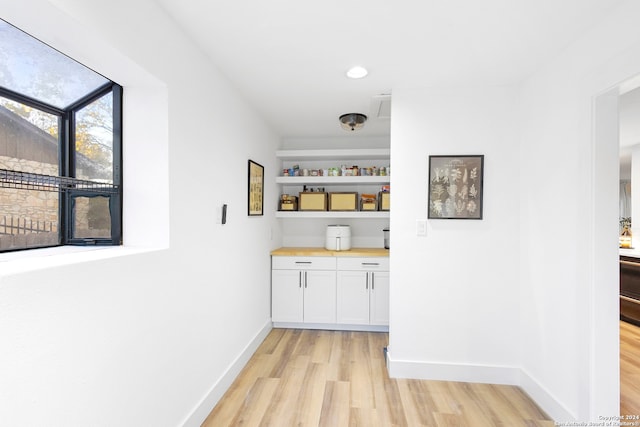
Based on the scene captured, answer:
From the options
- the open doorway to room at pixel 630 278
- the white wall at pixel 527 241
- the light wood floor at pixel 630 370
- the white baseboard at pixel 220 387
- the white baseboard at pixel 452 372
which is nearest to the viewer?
the white wall at pixel 527 241

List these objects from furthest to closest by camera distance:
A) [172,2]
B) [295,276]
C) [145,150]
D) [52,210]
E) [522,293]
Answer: [295,276] → [522,293] → [145,150] → [172,2] → [52,210]

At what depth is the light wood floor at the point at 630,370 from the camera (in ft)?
6.73

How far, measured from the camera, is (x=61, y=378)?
104 centimetres

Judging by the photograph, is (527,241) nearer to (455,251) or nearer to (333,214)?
(455,251)

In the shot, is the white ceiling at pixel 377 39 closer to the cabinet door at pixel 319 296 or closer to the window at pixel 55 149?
the window at pixel 55 149

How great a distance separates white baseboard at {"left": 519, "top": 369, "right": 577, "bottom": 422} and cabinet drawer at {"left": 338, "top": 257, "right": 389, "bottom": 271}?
1.51m

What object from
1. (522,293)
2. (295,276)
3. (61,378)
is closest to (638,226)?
(522,293)

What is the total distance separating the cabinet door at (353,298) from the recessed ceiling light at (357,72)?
2.07 meters

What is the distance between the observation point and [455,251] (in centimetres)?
243

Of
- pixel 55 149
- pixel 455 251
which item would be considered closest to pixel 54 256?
pixel 55 149

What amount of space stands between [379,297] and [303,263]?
0.94 metres

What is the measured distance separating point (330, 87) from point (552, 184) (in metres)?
1.73

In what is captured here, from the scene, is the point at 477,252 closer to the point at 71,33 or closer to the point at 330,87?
the point at 330,87

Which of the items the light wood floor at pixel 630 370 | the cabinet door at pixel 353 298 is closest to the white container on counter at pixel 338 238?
the cabinet door at pixel 353 298
